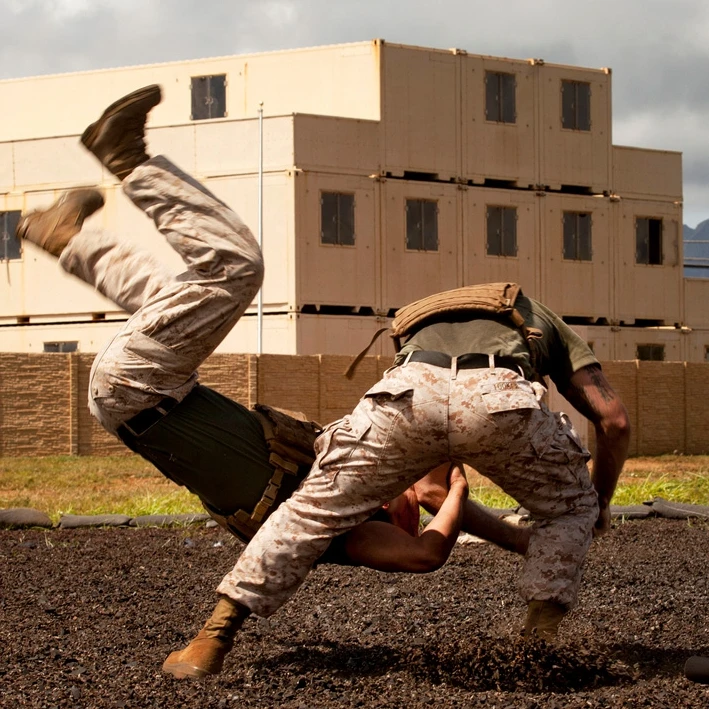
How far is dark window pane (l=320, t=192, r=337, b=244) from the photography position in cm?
2786

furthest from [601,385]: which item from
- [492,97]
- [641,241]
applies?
[641,241]

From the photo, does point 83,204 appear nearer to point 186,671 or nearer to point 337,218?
point 186,671

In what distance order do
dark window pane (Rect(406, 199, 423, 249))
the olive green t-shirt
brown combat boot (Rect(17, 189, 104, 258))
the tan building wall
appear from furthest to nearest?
dark window pane (Rect(406, 199, 423, 249))
the tan building wall
brown combat boot (Rect(17, 189, 104, 258))
the olive green t-shirt

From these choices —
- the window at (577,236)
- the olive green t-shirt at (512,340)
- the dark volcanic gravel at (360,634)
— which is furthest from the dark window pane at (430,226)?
the olive green t-shirt at (512,340)

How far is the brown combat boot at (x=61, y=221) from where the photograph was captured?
483 cm

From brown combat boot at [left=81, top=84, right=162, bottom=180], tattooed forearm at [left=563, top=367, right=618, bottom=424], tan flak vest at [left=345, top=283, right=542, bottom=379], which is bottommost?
tattooed forearm at [left=563, top=367, right=618, bottom=424]

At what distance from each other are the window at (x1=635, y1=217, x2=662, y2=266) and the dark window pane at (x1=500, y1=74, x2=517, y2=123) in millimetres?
4666

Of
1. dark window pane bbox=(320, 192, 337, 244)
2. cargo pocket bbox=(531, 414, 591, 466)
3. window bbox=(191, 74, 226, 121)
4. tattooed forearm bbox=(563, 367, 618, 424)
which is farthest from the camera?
window bbox=(191, 74, 226, 121)

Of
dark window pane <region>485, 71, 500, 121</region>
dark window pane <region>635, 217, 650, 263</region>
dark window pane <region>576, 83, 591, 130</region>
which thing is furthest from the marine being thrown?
dark window pane <region>635, 217, 650, 263</region>

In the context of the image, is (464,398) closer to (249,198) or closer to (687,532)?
(687,532)

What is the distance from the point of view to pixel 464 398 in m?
4.11

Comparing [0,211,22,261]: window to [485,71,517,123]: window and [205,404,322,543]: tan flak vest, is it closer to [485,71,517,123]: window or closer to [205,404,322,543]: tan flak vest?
[485,71,517,123]: window

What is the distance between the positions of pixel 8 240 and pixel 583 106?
15249 millimetres

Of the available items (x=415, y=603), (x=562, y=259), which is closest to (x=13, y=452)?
(x=562, y=259)
